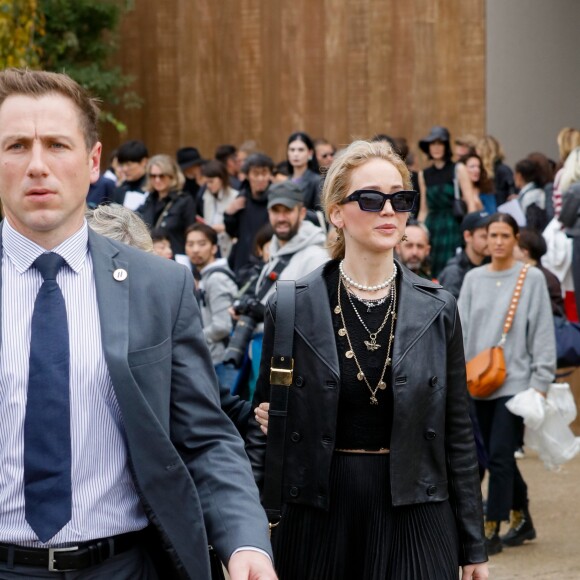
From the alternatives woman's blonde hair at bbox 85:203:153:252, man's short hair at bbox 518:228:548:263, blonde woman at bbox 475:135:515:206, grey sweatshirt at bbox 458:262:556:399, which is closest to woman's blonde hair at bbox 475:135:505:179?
blonde woman at bbox 475:135:515:206

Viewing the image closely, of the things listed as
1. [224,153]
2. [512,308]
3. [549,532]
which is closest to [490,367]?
[512,308]

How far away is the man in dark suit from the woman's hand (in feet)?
5.53

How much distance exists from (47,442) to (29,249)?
→ 47cm

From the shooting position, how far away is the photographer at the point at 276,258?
8688 millimetres

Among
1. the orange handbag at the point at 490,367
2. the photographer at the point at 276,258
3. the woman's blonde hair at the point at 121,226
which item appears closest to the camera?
the woman's blonde hair at the point at 121,226

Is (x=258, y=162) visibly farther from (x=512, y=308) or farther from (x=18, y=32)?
(x=18, y=32)

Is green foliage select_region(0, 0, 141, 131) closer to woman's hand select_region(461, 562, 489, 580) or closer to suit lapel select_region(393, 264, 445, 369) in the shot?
suit lapel select_region(393, 264, 445, 369)

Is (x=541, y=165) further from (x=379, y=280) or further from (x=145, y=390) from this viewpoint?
(x=145, y=390)

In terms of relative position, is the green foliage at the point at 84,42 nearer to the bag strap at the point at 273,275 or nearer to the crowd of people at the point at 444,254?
the crowd of people at the point at 444,254

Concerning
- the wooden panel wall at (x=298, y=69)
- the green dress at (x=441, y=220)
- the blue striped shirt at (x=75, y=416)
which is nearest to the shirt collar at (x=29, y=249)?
the blue striped shirt at (x=75, y=416)

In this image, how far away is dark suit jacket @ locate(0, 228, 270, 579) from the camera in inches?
126

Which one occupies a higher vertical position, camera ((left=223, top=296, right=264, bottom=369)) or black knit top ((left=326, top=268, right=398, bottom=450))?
black knit top ((left=326, top=268, right=398, bottom=450))

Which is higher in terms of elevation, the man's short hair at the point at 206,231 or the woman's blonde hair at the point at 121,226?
the woman's blonde hair at the point at 121,226

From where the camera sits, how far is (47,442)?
3.14m
